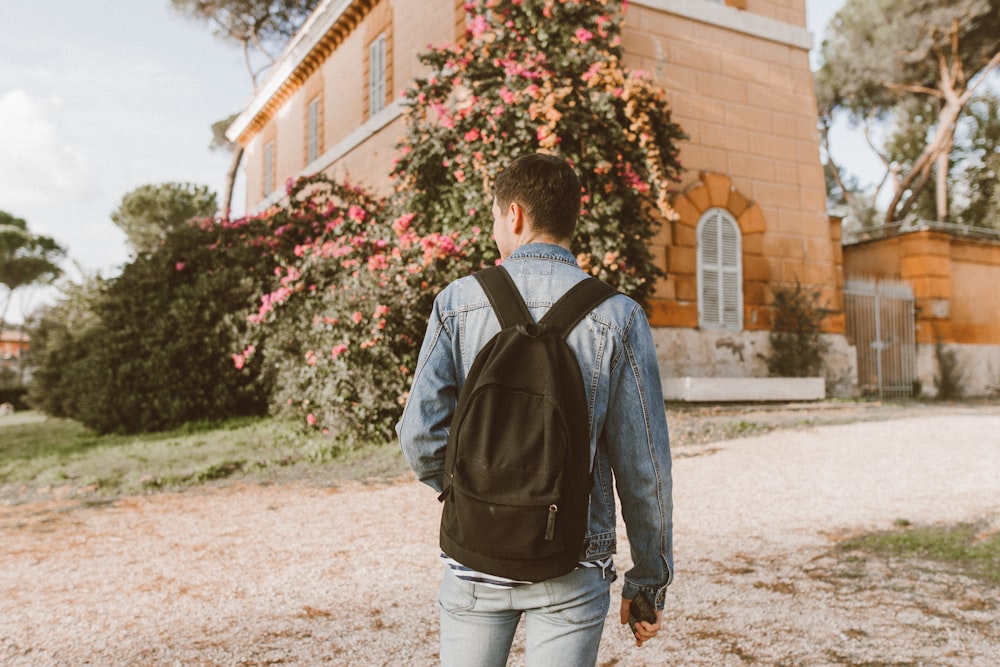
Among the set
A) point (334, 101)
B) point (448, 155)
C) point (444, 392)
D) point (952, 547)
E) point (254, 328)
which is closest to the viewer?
point (444, 392)

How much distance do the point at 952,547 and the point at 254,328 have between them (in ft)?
27.6

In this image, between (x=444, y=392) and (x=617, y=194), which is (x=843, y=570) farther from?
(x=617, y=194)

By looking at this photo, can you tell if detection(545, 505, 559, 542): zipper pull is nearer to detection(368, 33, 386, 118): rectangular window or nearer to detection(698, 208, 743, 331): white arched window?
detection(698, 208, 743, 331): white arched window

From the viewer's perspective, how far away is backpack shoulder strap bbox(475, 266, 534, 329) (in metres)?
1.55

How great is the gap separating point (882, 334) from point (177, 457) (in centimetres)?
1112

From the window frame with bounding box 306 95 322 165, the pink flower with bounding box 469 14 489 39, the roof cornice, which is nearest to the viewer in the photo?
the pink flower with bounding box 469 14 489 39

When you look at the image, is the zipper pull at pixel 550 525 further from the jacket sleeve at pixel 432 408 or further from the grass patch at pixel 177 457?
the grass patch at pixel 177 457

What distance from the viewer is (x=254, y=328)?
10.3 metres

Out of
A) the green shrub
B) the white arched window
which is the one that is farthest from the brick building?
the green shrub

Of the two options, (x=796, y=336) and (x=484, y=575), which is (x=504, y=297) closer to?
(x=484, y=575)

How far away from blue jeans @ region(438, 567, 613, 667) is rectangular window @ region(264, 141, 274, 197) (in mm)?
20681

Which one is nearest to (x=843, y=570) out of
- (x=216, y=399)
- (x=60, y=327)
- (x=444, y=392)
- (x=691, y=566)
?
(x=691, y=566)

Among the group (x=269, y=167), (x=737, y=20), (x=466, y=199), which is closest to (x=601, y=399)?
(x=466, y=199)

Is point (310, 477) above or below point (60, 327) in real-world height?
below
